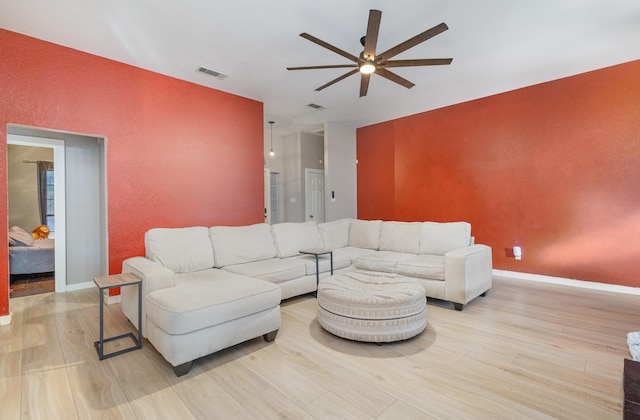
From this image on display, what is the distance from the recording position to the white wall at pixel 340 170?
638 cm

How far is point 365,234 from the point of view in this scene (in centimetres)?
475

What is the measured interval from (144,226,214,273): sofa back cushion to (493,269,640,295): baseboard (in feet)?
14.7

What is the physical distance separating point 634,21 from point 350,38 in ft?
9.08

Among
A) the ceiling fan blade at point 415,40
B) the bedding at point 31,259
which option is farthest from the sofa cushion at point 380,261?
the bedding at point 31,259

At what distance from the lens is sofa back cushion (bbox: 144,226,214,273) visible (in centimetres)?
308

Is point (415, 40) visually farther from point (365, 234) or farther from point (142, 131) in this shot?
point (142, 131)

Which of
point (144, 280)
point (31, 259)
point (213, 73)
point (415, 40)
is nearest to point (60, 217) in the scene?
point (31, 259)

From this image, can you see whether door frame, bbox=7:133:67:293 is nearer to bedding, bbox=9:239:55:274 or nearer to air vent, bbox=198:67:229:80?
bedding, bbox=9:239:55:274

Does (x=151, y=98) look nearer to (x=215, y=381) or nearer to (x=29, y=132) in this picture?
(x=29, y=132)

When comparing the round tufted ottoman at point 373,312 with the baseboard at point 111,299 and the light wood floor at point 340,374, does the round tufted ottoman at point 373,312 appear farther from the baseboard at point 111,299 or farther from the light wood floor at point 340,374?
the baseboard at point 111,299

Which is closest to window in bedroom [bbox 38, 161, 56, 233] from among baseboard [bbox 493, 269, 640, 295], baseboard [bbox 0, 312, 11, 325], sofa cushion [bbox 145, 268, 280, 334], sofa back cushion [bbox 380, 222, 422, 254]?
baseboard [bbox 0, 312, 11, 325]

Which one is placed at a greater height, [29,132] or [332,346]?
[29,132]

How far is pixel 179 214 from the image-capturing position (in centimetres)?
424

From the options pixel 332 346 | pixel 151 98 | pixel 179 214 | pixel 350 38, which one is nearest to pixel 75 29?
pixel 151 98
